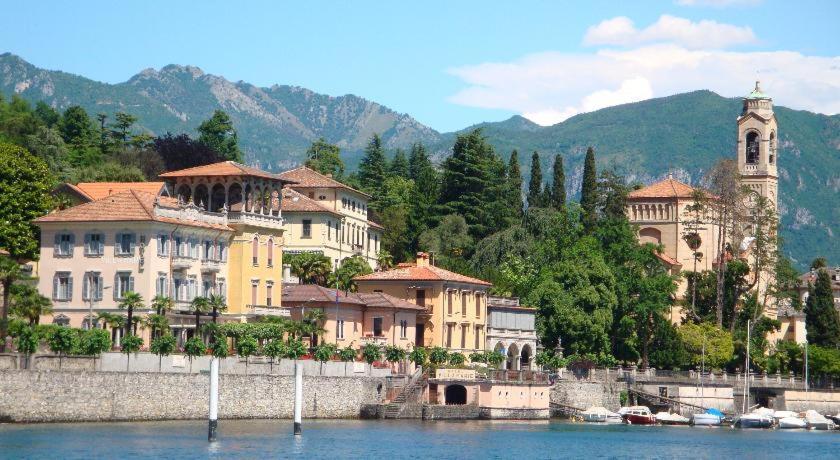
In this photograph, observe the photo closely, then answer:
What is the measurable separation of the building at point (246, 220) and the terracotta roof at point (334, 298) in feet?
4.67

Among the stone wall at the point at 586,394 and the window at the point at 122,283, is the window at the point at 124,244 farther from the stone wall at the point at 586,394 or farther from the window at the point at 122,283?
the stone wall at the point at 586,394

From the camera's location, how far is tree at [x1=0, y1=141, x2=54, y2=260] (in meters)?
87.0

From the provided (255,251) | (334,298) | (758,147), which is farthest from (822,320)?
(255,251)

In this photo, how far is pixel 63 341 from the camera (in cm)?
6806

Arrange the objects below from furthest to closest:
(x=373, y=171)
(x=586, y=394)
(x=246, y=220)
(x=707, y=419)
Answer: (x=373, y=171) < (x=707, y=419) < (x=586, y=394) < (x=246, y=220)

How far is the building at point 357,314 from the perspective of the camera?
301 ft

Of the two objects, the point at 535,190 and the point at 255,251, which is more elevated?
the point at 535,190

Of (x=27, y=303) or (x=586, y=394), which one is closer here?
(x=27, y=303)

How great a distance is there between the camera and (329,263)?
10512cm

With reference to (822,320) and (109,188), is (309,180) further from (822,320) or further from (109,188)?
(822,320)

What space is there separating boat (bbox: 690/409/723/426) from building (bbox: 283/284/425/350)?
747 inches

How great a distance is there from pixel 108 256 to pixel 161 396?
1328cm

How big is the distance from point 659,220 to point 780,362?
1491 cm

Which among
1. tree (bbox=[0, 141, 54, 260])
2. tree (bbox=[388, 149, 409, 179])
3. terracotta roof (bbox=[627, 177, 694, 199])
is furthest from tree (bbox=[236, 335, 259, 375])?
tree (bbox=[388, 149, 409, 179])
